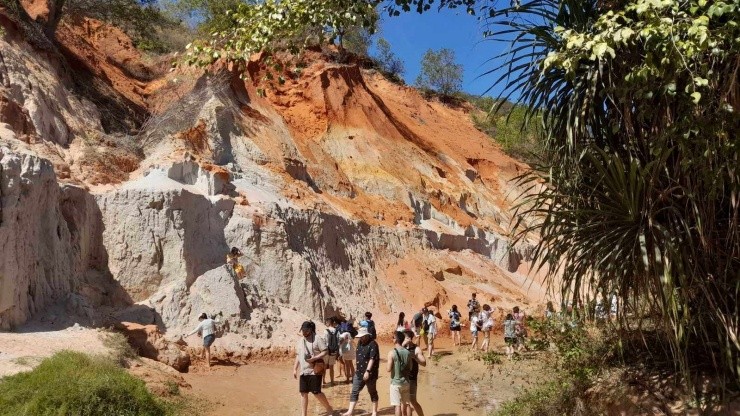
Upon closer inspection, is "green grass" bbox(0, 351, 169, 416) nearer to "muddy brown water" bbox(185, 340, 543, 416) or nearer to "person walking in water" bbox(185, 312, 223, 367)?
"muddy brown water" bbox(185, 340, 543, 416)

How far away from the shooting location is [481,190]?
121ft

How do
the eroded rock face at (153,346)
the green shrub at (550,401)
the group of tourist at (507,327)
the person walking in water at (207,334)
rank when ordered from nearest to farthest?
the green shrub at (550,401) < the eroded rock face at (153,346) < the group of tourist at (507,327) < the person walking in water at (207,334)

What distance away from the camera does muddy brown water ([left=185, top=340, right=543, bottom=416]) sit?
32.6 feet

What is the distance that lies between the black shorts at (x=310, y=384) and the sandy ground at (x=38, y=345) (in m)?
3.27

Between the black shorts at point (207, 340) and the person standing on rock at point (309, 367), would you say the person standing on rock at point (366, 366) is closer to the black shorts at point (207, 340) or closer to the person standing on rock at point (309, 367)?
the person standing on rock at point (309, 367)

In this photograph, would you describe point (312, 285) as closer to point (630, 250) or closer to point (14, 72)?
point (14, 72)

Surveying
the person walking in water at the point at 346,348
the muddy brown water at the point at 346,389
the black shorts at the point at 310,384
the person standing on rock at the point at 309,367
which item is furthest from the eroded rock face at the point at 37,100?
the black shorts at the point at 310,384

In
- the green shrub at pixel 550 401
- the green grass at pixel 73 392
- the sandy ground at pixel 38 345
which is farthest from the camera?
the sandy ground at pixel 38 345

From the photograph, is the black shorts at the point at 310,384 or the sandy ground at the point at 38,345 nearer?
the sandy ground at the point at 38,345

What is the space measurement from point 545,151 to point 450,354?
9.64m

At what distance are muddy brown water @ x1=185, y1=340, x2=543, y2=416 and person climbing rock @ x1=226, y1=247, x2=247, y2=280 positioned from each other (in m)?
3.06

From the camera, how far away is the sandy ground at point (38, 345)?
834 centimetres

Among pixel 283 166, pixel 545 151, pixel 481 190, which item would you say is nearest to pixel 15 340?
pixel 545 151

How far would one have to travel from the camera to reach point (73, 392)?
707 cm
